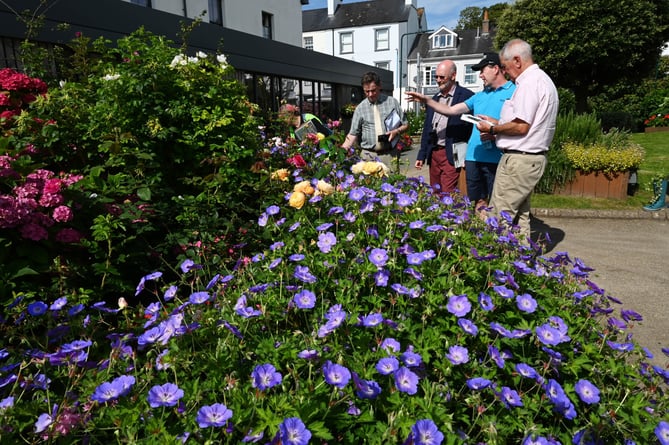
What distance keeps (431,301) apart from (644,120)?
2530 centimetres

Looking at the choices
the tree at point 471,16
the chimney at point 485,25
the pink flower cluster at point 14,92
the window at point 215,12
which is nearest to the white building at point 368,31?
the chimney at point 485,25

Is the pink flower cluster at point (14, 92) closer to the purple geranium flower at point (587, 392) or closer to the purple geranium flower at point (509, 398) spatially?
the purple geranium flower at point (509, 398)

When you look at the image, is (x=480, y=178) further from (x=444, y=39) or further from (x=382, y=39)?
(x=444, y=39)

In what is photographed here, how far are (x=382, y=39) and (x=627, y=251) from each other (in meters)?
40.9

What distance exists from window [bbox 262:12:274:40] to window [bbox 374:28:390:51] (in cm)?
2323

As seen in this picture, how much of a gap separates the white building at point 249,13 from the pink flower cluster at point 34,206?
44.1 feet

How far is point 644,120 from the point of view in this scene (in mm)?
21375

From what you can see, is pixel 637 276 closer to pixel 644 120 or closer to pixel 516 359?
pixel 516 359

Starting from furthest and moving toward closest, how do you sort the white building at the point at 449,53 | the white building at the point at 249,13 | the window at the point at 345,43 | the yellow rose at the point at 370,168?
1. the window at the point at 345,43
2. the white building at the point at 449,53
3. the white building at the point at 249,13
4. the yellow rose at the point at 370,168

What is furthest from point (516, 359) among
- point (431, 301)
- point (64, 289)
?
point (64, 289)

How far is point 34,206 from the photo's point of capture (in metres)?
1.97

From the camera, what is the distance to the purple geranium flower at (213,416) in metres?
1.06

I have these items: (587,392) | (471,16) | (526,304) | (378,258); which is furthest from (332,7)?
(587,392)

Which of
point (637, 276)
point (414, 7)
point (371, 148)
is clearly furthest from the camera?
point (414, 7)
